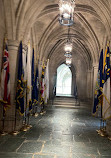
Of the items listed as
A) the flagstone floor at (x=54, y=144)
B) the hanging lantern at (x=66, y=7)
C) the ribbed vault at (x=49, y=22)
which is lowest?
the flagstone floor at (x=54, y=144)

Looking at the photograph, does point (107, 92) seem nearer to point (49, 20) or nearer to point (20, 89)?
point (20, 89)

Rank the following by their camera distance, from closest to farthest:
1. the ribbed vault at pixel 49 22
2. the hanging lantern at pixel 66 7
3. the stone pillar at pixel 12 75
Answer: the hanging lantern at pixel 66 7 → the stone pillar at pixel 12 75 → the ribbed vault at pixel 49 22

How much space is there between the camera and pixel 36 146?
14.5 feet

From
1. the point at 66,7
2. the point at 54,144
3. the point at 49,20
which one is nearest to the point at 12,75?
the point at 54,144

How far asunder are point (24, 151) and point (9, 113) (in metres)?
2.14

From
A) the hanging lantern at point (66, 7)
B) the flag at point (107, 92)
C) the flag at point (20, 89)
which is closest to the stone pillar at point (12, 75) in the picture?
the flag at point (20, 89)

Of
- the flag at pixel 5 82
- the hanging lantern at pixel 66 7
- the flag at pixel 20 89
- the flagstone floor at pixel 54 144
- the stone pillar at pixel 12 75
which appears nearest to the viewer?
the flagstone floor at pixel 54 144

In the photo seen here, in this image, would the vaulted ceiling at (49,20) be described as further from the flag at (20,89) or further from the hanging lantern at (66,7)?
the hanging lantern at (66,7)

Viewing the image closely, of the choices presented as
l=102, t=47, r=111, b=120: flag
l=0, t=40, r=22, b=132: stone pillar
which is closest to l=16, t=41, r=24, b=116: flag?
l=0, t=40, r=22, b=132: stone pillar

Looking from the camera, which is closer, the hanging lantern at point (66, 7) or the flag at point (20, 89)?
the hanging lantern at point (66, 7)

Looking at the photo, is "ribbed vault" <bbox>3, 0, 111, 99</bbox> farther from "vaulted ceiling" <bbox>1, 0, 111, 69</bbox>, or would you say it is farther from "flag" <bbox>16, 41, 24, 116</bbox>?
"flag" <bbox>16, 41, 24, 116</bbox>

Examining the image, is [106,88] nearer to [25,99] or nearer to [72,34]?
[25,99]

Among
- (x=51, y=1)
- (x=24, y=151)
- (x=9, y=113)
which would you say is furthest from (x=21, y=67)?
(x=51, y=1)

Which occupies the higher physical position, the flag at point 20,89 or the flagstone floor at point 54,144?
the flag at point 20,89
